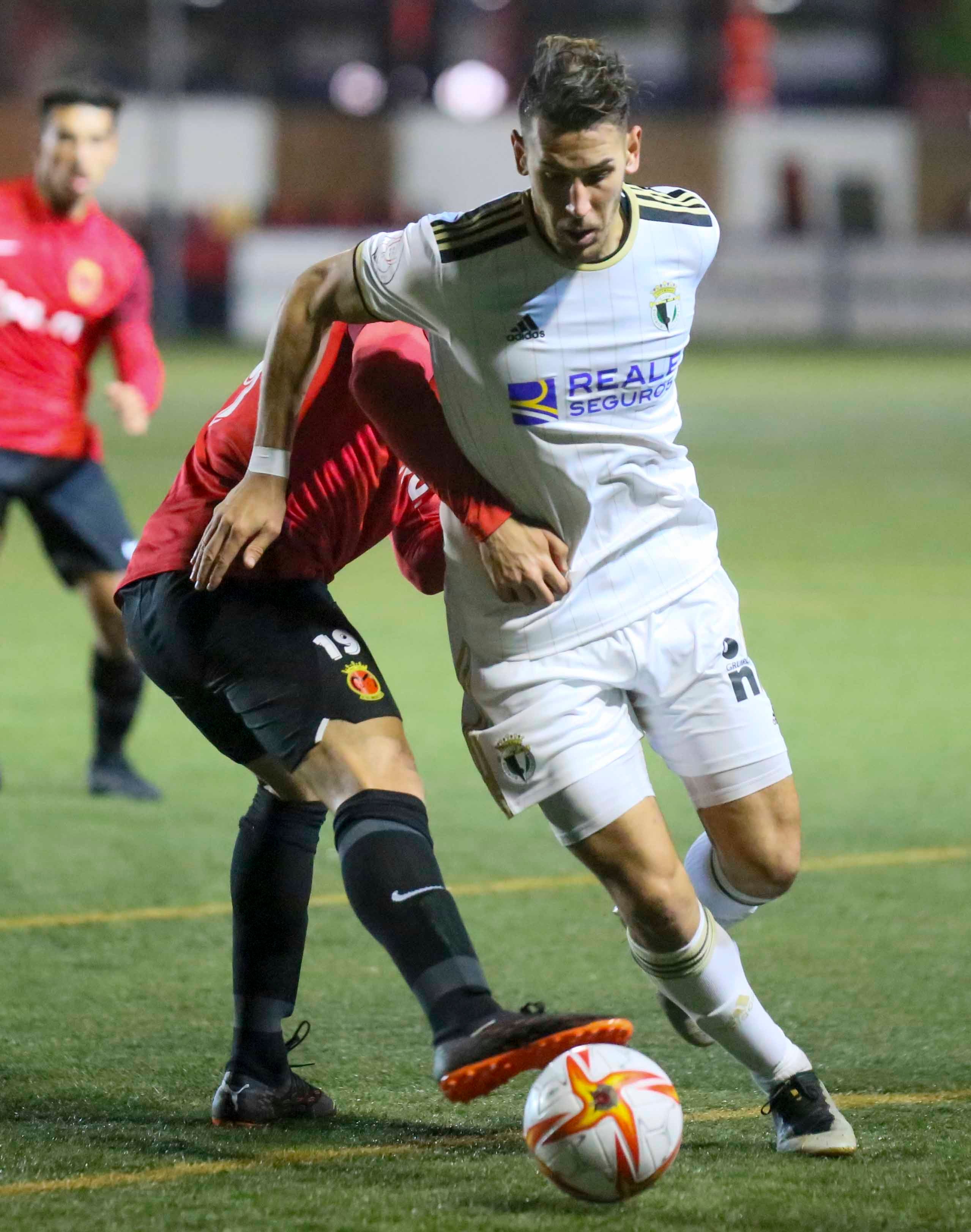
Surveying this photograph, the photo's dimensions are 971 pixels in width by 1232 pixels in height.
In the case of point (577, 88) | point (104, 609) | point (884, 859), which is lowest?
point (884, 859)

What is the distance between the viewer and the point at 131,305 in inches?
288

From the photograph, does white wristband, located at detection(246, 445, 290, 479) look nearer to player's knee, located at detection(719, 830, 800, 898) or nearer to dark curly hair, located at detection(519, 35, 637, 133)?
dark curly hair, located at detection(519, 35, 637, 133)

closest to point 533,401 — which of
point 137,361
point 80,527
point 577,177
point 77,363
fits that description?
point 577,177

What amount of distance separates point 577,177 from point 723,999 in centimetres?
147

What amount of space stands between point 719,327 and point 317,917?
29.3 meters

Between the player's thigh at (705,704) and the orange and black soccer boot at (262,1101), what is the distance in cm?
96

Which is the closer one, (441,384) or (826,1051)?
(441,384)

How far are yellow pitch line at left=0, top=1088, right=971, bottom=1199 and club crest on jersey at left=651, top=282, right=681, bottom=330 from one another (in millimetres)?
1487

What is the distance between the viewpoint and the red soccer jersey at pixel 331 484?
357cm

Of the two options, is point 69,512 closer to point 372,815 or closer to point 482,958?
point 482,958

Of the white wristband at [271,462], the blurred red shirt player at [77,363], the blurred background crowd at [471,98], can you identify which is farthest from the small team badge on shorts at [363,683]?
the blurred background crowd at [471,98]

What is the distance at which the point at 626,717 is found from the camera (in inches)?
144

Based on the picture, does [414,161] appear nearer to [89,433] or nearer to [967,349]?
[967,349]

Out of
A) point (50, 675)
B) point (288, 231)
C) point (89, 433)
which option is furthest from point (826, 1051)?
point (288, 231)
